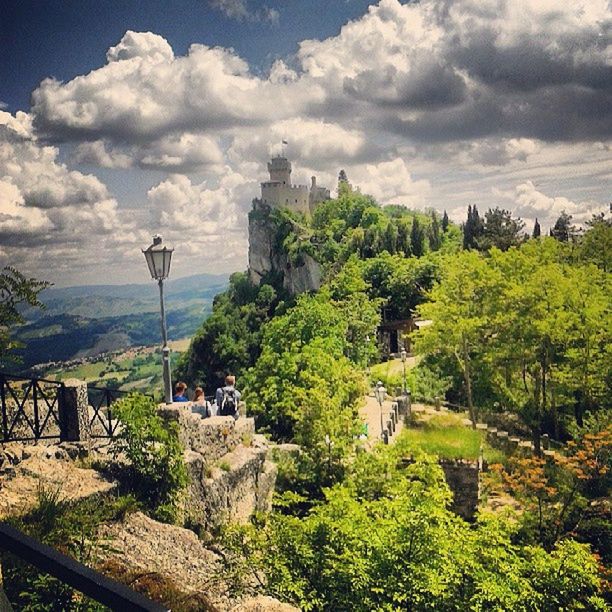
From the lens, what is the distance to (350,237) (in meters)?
67.9

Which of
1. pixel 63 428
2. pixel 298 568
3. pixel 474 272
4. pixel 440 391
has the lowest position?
pixel 440 391

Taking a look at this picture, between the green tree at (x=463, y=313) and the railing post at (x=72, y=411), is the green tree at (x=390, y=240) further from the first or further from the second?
the railing post at (x=72, y=411)

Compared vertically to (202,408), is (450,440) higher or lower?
lower

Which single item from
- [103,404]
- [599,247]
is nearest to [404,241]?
[599,247]

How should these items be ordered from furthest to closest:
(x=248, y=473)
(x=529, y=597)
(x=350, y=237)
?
(x=350, y=237)
(x=248, y=473)
(x=529, y=597)

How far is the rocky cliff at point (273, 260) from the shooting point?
67.3 metres

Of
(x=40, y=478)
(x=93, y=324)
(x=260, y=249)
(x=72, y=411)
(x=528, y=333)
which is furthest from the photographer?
(x=260, y=249)

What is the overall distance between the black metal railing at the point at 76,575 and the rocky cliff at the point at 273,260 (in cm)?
6029

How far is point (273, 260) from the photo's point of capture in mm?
80750

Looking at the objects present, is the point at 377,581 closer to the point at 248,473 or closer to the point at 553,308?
the point at 248,473

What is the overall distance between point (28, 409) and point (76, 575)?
1224cm

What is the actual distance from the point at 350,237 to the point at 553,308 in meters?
45.9

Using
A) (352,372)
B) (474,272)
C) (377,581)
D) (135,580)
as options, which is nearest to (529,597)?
(377,581)

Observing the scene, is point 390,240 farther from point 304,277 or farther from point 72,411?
point 72,411
